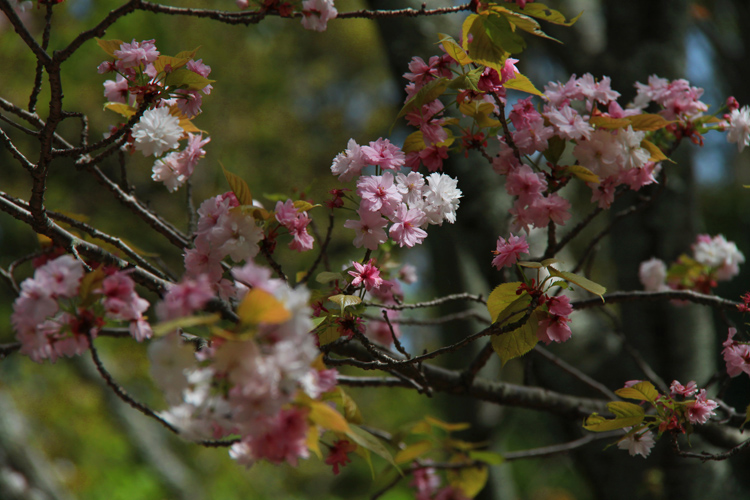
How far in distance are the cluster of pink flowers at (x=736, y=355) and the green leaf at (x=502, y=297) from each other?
1.54 ft

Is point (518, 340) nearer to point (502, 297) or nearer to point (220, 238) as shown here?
point (502, 297)

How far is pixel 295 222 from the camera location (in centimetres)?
98

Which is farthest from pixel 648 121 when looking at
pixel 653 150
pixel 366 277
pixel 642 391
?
pixel 366 277

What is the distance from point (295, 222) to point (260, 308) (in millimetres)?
413

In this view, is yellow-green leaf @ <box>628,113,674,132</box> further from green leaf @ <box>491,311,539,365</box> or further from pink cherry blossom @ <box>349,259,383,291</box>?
pink cherry blossom @ <box>349,259,383,291</box>

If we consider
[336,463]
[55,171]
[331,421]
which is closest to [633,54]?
[336,463]

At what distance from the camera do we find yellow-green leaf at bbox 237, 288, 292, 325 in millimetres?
577

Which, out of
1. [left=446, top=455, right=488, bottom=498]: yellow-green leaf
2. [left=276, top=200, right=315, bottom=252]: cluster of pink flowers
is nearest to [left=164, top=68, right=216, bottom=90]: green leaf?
[left=276, top=200, right=315, bottom=252]: cluster of pink flowers

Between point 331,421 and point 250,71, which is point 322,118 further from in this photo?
point 331,421

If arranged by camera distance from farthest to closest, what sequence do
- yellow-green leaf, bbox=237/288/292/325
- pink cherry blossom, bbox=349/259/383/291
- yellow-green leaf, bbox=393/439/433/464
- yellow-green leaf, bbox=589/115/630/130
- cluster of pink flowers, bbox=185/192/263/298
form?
yellow-green leaf, bbox=393/439/433/464, yellow-green leaf, bbox=589/115/630/130, pink cherry blossom, bbox=349/259/383/291, cluster of pink flowers, bbox=185/192/263/298, yellow-green leaf, bbox=237/288/292/325

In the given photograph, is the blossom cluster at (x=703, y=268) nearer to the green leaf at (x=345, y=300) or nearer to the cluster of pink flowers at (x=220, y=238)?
the green leaf at (x=345, y=300)

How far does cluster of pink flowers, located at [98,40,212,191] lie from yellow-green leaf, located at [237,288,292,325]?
1.84 ft

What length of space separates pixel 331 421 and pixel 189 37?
23.3 feet

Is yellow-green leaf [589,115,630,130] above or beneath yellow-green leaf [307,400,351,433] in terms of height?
above
